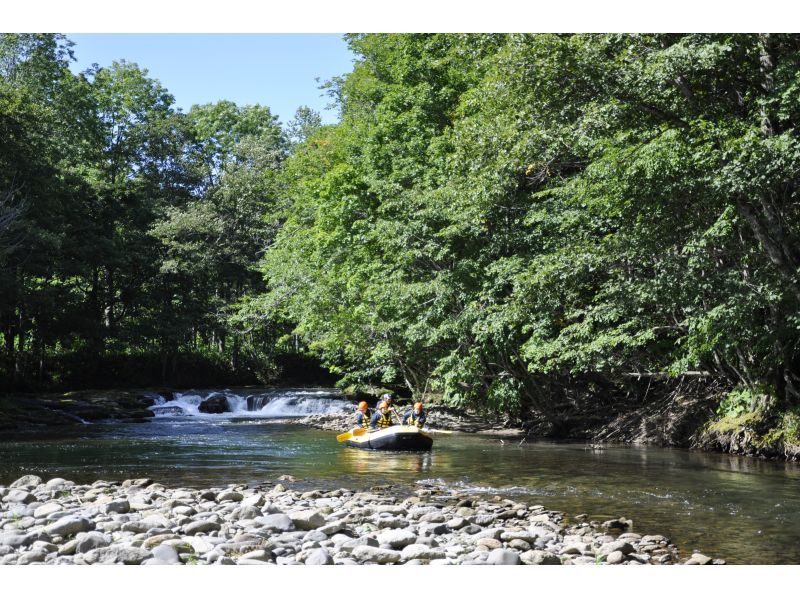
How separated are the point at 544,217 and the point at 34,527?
11525 mm

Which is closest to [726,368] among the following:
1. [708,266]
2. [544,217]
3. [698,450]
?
[698,450]

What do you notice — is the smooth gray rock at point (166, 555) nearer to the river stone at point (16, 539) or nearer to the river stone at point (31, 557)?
the river stone at point (31, 557)

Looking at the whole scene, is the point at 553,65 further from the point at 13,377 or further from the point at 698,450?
the point at 13,377

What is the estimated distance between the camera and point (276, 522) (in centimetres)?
723

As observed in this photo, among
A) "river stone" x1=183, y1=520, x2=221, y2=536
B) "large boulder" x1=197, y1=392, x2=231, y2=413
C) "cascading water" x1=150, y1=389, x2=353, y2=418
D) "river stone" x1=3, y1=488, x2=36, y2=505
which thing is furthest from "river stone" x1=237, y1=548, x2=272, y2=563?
"large boulder" x1=197, y1=392, x2=231, y2=413

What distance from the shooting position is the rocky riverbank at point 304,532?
19.7 feet

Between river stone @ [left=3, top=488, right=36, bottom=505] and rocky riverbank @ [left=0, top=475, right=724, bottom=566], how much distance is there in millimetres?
17

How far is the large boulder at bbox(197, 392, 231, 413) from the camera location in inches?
1209

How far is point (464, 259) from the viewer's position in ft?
61.6

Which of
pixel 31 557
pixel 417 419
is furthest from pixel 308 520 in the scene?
pixel 417 419

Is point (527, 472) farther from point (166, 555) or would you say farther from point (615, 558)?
point (166, 555)

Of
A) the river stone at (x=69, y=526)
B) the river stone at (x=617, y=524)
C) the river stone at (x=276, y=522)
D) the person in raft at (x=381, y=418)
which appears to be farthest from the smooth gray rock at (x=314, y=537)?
the person in raft at (x=381, y=418)

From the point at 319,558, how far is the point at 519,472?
281 inches

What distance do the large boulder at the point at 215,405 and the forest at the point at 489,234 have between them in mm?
5136
